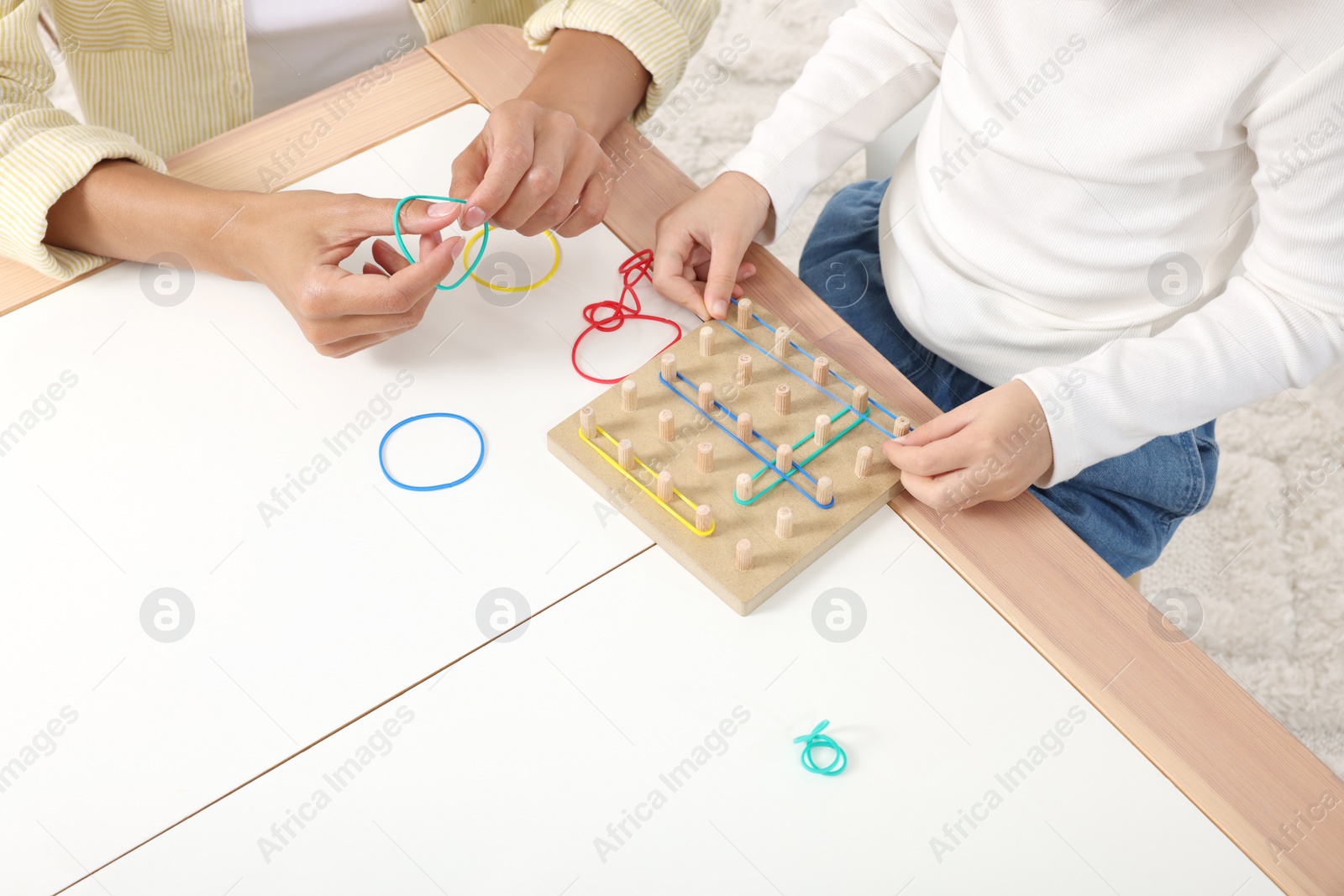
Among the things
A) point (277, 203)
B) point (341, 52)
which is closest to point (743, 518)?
point (277, 203)

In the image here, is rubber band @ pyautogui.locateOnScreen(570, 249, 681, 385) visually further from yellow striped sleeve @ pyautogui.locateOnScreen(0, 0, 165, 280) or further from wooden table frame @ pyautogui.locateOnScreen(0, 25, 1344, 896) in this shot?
yellow striped sleeve @ pyautogui.locateOnScreen(0, 0, 165, 280)

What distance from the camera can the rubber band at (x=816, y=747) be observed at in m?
0.59

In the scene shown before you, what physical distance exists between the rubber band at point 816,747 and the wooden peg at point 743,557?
4.1 inches

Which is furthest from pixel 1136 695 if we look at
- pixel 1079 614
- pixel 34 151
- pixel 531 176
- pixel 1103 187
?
pixel 34 151

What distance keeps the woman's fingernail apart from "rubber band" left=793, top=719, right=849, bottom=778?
1.37 feet

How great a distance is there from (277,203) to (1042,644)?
622 millimetres

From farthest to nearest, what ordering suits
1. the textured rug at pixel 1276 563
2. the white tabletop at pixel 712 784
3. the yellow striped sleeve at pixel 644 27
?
the textured rug at pixel 1276 563 → the yellow striped sleeve at pixel 644 27 → the white tabletop at pixel 712 784

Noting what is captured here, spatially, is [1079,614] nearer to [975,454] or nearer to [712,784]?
[975,454]

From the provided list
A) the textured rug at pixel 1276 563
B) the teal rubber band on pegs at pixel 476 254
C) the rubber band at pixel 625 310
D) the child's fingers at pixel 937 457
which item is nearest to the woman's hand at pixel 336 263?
the teal rubber band on pegs at pixel 476 254

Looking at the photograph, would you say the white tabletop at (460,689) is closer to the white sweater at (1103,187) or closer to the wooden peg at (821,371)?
the wooden peg at (821,371)

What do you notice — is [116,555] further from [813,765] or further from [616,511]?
[813,765]

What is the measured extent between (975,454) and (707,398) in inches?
7.3

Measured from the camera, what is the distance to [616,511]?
69 centimetres

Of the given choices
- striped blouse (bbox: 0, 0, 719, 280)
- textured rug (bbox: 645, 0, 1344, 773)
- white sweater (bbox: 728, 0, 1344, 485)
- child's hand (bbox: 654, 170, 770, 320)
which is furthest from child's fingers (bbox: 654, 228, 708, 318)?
textured rug (bbox: 645, 0, 1344, 773)
